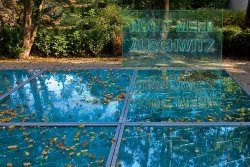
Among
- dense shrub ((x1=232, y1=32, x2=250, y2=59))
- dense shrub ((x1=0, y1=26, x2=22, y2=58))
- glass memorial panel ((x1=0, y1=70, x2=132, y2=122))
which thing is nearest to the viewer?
glass memorial panel ((x1=0, y1=70, x2=132, y2=122))

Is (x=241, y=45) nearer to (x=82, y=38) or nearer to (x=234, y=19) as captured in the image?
(x=234, y=19)

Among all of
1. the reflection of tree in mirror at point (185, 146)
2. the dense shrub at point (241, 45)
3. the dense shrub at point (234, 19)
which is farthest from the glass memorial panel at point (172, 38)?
the reflection of tree in mirror at point (185, 146)

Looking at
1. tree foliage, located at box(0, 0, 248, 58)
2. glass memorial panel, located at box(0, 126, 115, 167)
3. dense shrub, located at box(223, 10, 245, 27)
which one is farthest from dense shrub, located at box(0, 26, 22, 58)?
glass memorial panel, located at box(0, 126, 115, 167)

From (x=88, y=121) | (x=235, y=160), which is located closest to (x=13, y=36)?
(x=88, y=121)

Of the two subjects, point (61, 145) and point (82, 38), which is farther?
point (82, 38)

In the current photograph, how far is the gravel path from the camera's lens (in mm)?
11492

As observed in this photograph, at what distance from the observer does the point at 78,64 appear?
1266cm

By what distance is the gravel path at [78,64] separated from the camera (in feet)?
37.7

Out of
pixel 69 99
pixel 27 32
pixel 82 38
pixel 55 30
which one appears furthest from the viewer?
pixel 55 30

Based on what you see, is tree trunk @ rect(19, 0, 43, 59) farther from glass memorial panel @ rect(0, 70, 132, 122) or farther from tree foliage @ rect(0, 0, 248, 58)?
glass memorial panel @ rect(0, 70, 132, 122)

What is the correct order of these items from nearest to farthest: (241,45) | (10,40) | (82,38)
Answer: (241,45) → (10,40) → (82,38)

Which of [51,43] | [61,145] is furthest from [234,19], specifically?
[61,145]

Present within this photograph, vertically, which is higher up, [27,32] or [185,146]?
[27,32]

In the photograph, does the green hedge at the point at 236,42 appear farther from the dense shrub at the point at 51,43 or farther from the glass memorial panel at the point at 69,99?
the dense shrub at the point at 51,43
